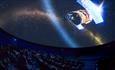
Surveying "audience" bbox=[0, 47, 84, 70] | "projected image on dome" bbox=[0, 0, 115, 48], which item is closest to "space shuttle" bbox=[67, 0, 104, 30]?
"projected image on dome" bbox=[0, 0, 115, 48]

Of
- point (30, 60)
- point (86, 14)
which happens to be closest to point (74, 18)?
point (86, 14)

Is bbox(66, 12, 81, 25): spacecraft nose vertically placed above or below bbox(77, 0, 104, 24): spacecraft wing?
below

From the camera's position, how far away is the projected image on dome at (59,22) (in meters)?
1.46

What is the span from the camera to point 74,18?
151 centimetres

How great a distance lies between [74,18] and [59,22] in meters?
0.09

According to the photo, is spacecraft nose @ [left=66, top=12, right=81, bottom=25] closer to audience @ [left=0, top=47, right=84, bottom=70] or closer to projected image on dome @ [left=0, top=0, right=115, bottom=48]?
projected image on dome @ [left=0, top=0, right=115, bottom=48]

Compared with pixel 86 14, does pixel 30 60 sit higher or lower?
lower

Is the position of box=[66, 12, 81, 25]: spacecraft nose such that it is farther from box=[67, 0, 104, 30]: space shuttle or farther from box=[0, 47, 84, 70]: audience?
box=[0, 47, 84, 70]: audience

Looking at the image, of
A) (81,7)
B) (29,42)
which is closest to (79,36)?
(81,7)

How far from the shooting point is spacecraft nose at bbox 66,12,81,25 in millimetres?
1511

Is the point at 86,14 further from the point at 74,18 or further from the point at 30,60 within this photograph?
the point at 30,60

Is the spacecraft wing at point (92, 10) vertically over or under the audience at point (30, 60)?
over

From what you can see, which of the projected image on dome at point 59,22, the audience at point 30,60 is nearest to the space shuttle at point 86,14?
the projected image on dome at point 59,22

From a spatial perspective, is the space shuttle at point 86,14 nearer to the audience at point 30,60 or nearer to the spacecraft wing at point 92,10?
the spacecraft wing at point 92,10
